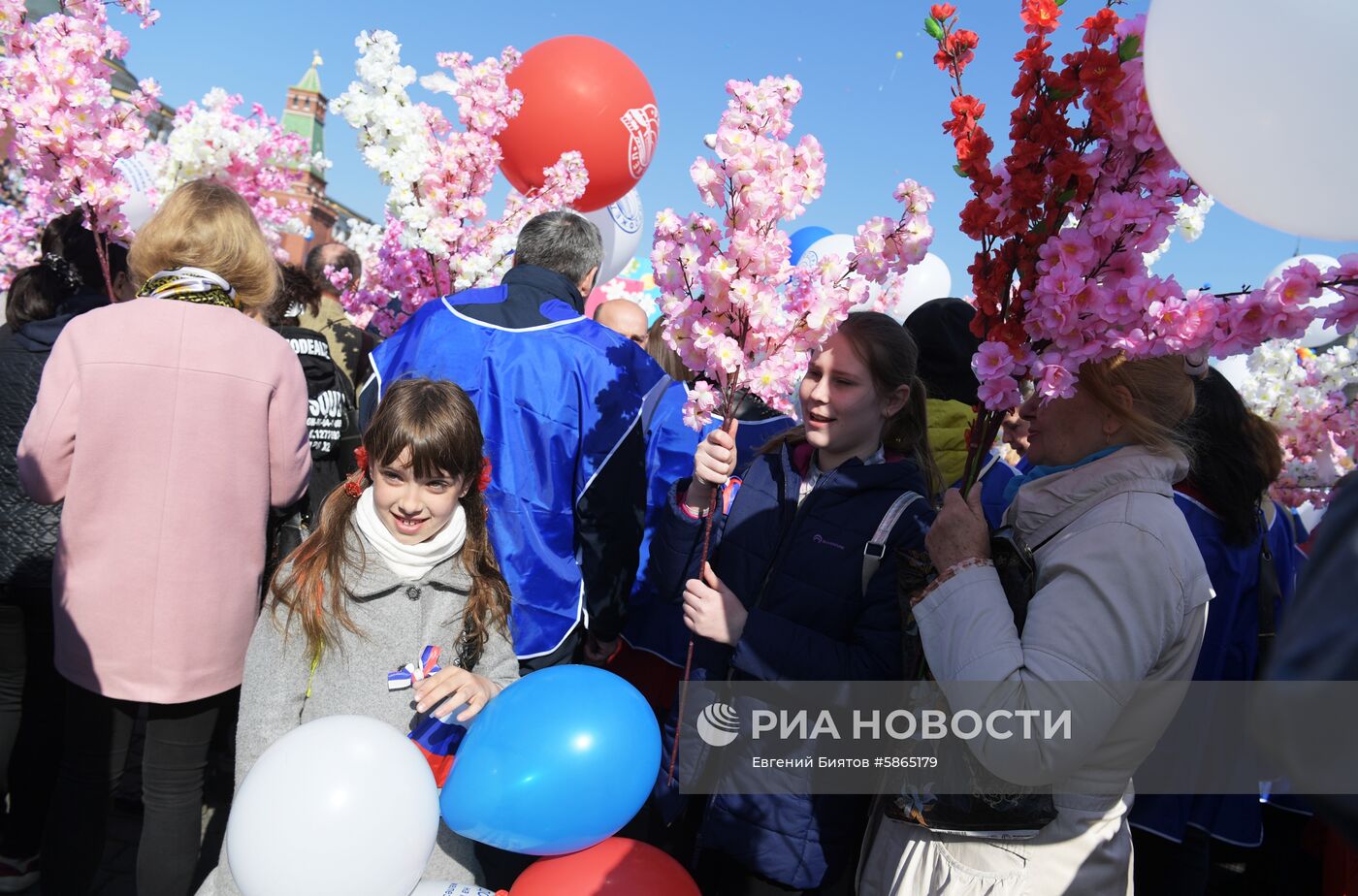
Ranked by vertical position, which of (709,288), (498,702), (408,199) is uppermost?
(408,199)

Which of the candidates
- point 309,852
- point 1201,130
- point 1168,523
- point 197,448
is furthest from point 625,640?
point 1201,130

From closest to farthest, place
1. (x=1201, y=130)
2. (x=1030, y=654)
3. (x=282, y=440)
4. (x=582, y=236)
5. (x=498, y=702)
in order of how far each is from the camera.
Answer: (x=1201, y=130), (x=1030, y=654), (x=498, y=702), (x=282, y=440), (x=582, y=236)

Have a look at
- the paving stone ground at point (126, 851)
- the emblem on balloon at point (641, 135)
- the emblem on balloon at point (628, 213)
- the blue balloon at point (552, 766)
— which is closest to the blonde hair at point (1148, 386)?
the blue balloon at point (552, 766)

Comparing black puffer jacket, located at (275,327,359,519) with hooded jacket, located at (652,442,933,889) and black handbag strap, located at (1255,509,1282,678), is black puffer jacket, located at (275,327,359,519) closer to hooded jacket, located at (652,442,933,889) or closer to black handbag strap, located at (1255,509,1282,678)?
hooded jacket, located at (652,442,933,889)

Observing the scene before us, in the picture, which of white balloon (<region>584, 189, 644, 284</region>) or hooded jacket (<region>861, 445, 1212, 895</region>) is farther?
white balloon (<region>584, 189, 644, 284</region>)

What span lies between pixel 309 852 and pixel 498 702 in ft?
1.62

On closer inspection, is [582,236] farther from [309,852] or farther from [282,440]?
[309,852]

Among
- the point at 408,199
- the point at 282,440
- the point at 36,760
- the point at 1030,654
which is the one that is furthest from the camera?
the point at 408,199

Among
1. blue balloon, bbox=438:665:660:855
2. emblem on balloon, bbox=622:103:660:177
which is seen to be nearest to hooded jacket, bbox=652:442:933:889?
blue balloon, bbox=438:665:660:855

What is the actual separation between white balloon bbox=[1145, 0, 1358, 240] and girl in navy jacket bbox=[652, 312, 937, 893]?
0.92 meters

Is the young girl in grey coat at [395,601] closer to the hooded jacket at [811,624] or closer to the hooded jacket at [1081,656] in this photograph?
the hooded jacket at [811,624]

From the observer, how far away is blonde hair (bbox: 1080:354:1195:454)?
175cm

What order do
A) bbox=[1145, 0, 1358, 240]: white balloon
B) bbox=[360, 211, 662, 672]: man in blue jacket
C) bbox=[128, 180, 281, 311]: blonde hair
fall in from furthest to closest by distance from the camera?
1. bbox=[360, 211, 662, 672]: man in blue jacket
2. bbox=[128, 180, 281, 311]: blonde hair
3. bbox=[1145, 0, 1358, 240]: white balloon

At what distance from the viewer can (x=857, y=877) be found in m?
1.92
